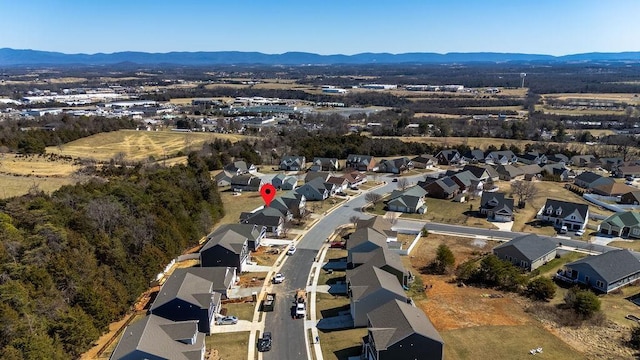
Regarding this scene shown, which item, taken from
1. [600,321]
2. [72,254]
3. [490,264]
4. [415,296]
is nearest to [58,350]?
[72,254]

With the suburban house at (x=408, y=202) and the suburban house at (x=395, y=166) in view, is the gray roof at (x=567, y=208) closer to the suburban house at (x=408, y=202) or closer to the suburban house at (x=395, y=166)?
the suburban house at (x=408, y=202)

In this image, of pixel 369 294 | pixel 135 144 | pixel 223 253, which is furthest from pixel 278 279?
pixel 135 144

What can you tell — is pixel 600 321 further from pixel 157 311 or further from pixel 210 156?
pixel 210 156

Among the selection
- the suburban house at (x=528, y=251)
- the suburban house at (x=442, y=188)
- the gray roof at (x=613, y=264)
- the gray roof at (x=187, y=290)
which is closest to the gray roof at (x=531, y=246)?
the suburban house at (x=528, y=251)

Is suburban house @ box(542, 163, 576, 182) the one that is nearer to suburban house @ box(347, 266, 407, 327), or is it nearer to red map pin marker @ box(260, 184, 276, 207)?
red map pin marker @ box(260, 184, 276, 207)

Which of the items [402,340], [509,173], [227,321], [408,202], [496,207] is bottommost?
[227,321]

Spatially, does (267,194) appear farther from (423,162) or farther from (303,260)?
(423,162)

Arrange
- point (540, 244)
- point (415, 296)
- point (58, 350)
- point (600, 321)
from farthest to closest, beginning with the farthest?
point (540, 244)
point (415, 296)
point (600, 321)
point (58, 350)
